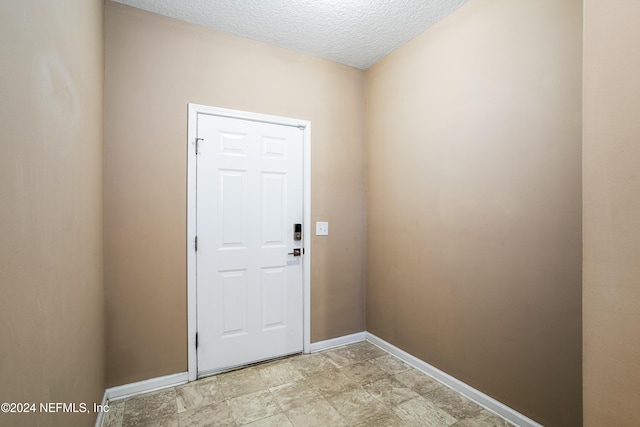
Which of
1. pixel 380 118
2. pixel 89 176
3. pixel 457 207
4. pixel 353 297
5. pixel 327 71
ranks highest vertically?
pixel 327 71

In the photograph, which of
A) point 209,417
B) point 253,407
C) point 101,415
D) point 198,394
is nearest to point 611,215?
point 253,407

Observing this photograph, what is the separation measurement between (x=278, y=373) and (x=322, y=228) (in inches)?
50.9

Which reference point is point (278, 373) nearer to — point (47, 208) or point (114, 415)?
point (114, 415)

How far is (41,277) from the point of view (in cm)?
92

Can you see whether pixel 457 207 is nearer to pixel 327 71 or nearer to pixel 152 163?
pixel 327 71

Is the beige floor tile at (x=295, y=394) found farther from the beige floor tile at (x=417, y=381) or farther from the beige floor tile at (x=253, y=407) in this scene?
the beige floor tile at (x=417, y=381)

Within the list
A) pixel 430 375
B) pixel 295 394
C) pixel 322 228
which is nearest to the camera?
pixel 295 394

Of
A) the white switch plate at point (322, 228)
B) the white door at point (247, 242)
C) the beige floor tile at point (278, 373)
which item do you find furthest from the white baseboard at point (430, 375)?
the white switch plate at point (322, 228)

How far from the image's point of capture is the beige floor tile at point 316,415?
1855 mm

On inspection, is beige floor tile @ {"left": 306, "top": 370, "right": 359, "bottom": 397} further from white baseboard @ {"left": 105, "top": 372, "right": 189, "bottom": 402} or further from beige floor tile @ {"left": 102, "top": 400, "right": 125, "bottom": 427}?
beige floor tile @ {"left": 102, "top": 400, "right": 125, "bottom": 427}

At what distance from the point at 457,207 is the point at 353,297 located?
142 centimetres

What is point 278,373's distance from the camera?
7.97ft

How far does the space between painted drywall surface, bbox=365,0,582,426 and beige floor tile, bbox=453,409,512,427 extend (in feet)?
0.40

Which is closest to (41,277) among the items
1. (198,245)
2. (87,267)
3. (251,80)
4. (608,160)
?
(87,267)
